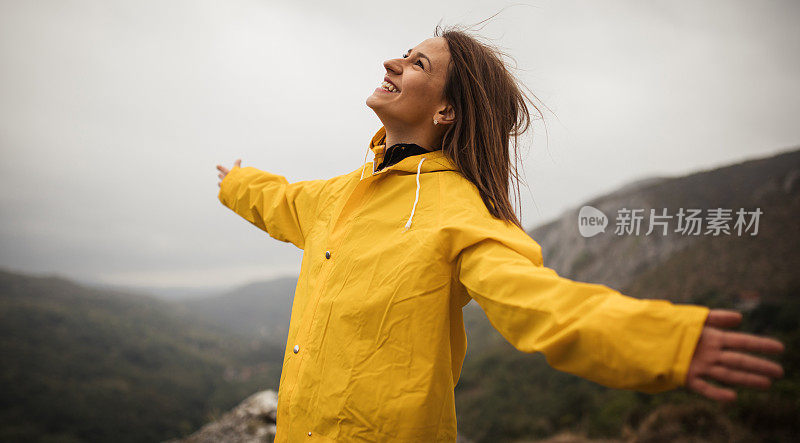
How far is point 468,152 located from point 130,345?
68.7m

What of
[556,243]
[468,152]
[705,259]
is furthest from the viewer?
[556,243]

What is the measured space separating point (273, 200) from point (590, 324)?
6.39 ft

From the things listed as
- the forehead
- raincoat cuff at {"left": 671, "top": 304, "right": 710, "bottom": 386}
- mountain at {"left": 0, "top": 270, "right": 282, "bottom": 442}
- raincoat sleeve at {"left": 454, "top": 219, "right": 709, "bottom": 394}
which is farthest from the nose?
mountain at {"left": 0, "top": 270, "right": 282, "bottom": 442}

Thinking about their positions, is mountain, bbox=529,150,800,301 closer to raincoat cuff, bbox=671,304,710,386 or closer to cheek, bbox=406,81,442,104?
cheek, bbox=406,81,442,104

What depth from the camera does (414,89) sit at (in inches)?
76.3

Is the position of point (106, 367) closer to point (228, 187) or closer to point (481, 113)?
point (228, 187)

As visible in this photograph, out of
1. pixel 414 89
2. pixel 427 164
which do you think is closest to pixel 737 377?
pixel 427 164

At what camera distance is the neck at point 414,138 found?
6.59 ft

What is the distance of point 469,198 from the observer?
5.49ft

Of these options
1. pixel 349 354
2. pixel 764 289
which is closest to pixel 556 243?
A: pixel 764 289

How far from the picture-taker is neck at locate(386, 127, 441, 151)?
6.59 feet

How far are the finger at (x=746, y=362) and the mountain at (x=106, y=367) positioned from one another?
47131mm

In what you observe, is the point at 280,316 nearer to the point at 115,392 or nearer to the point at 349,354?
the point at 115,392

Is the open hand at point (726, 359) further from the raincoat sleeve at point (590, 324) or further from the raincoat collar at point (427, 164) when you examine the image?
the raincoat collar at point (427, 164)
